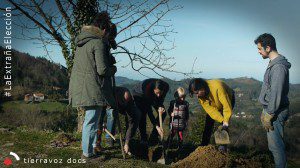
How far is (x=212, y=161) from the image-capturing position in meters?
4.66

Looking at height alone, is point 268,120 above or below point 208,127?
above

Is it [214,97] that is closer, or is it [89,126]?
[89,126]

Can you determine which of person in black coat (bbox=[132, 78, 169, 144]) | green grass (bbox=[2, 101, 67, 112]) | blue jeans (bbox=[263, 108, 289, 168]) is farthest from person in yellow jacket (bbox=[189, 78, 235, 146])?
green grass (bbox=[2, 101, 67, 112])

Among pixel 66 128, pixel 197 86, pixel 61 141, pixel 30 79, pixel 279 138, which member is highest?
pixel 30 79

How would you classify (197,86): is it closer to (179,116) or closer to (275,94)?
(275,94)

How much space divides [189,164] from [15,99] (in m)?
39.2

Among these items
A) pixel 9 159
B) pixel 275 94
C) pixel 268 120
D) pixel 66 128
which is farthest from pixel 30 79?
pixel 275 94

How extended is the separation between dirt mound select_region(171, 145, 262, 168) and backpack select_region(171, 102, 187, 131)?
2739 mm

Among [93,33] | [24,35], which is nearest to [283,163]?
[93,33]

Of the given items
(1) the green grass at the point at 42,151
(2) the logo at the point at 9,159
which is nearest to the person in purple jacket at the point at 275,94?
(1) the green grass at the point at 42,151

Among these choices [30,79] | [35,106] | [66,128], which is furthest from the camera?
[35,106]

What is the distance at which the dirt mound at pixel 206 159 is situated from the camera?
4648 mm

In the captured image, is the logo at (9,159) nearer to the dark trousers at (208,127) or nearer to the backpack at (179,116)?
the dark trousers at (208,127)

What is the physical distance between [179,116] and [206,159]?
306 centimetres
